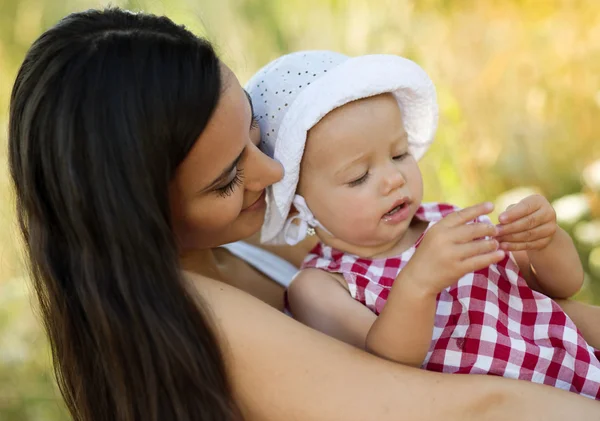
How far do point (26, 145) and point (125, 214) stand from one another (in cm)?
23

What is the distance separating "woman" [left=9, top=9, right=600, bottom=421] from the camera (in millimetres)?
1246

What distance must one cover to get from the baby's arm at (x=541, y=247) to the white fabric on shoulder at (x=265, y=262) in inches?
22.6

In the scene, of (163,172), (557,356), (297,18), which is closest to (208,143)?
(163,172)

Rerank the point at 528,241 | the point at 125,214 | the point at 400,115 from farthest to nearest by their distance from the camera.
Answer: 1. the point at 400,115
2. the point at 528,241
3. the point at 125,214

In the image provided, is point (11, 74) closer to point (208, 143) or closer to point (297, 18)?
point (297, 18)

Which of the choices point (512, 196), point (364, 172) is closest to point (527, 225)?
point (364, 172)

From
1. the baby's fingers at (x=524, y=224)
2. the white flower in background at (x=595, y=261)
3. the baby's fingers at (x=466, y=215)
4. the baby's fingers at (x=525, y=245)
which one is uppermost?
the baby's fingers at (x=466, y=215)

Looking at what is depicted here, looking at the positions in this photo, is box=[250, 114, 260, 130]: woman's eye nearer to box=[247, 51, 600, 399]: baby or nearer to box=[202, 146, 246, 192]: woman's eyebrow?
box=[247, 51, 600, 399]: baby

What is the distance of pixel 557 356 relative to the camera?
1.54 m

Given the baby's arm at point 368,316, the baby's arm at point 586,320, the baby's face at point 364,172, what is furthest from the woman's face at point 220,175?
the baby's arm at point 586,320

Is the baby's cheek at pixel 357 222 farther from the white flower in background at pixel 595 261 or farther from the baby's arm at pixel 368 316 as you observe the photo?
the white flower in background at pixel 595 261

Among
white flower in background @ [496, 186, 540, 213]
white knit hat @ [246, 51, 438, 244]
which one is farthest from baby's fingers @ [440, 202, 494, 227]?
white flower in background @ [496, 186, 540, 213]

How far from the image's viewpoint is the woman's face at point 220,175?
1336 mm

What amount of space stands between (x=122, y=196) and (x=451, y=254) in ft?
1.88
